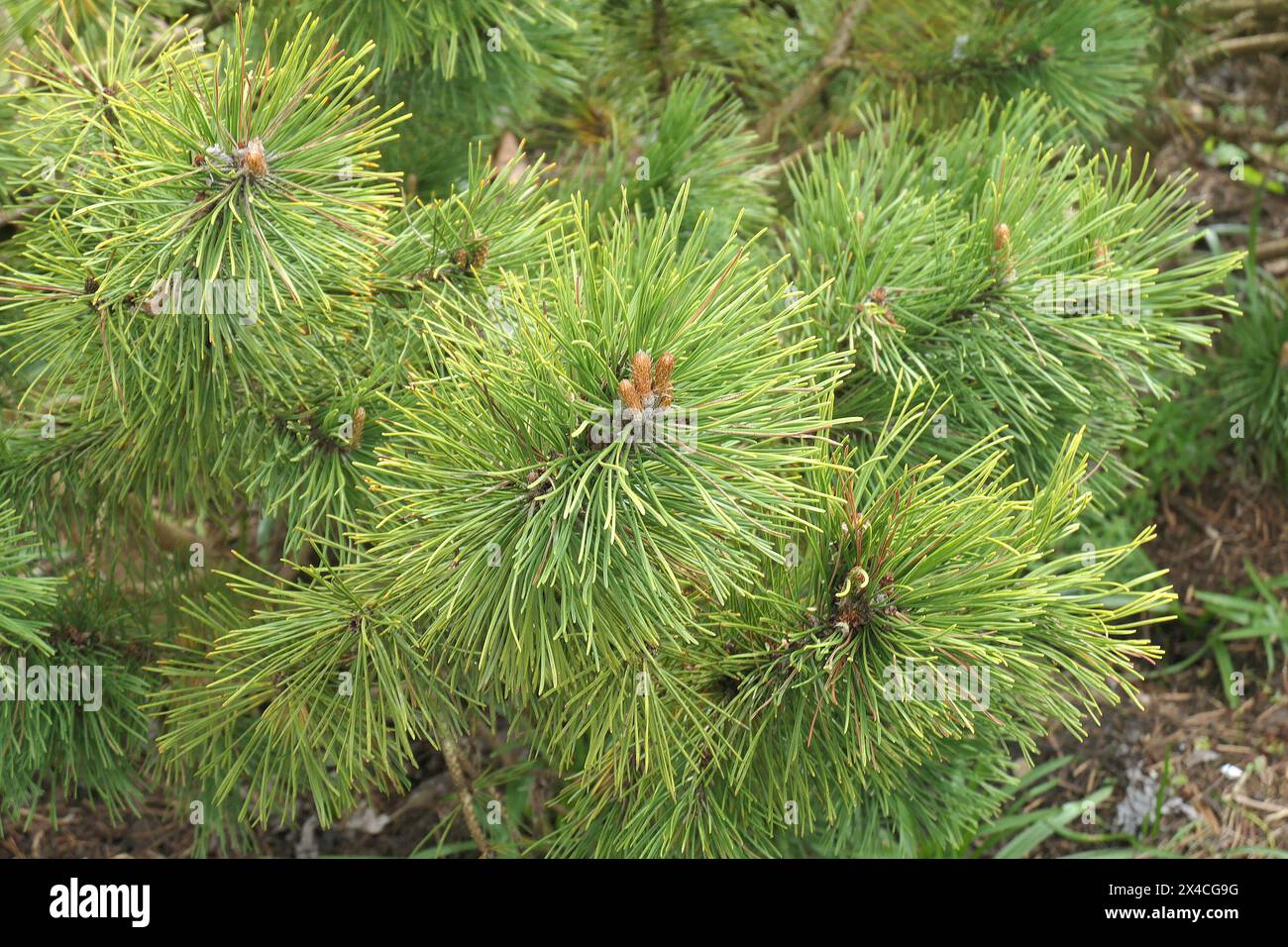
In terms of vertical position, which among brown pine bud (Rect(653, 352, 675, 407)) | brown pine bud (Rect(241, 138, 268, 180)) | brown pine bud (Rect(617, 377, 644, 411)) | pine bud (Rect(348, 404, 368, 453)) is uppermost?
brown pine bud (Rect(241, 138, 268, 180))

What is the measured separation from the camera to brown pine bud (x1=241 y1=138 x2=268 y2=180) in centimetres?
80

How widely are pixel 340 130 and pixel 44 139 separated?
0.25m

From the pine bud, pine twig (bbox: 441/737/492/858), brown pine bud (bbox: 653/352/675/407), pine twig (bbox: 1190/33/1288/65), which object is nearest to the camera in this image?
brown pine bud (bbox: 653/352/675/407)

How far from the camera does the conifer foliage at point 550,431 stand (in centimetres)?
74

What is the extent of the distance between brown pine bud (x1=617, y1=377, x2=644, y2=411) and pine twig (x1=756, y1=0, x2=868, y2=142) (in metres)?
0.91

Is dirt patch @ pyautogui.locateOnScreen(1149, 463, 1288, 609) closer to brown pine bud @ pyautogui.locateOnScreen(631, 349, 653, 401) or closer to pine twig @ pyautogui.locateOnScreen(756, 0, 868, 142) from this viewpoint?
pine twig @ pyautogui.locateOnScreen(756, 0, 868, 142)

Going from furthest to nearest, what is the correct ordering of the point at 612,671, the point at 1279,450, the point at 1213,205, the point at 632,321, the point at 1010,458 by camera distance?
the point at 1213,205
the point at 1279,450
the point at 1010,458
the point at 612,671
the point at 632,321

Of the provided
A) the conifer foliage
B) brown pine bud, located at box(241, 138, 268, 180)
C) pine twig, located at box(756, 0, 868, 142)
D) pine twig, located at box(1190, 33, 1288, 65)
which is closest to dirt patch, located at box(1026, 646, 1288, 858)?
→ the conifer foliage

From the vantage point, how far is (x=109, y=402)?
95cm

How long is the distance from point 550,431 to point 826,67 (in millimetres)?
975

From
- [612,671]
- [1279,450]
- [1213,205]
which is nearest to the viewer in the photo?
[612,671]
